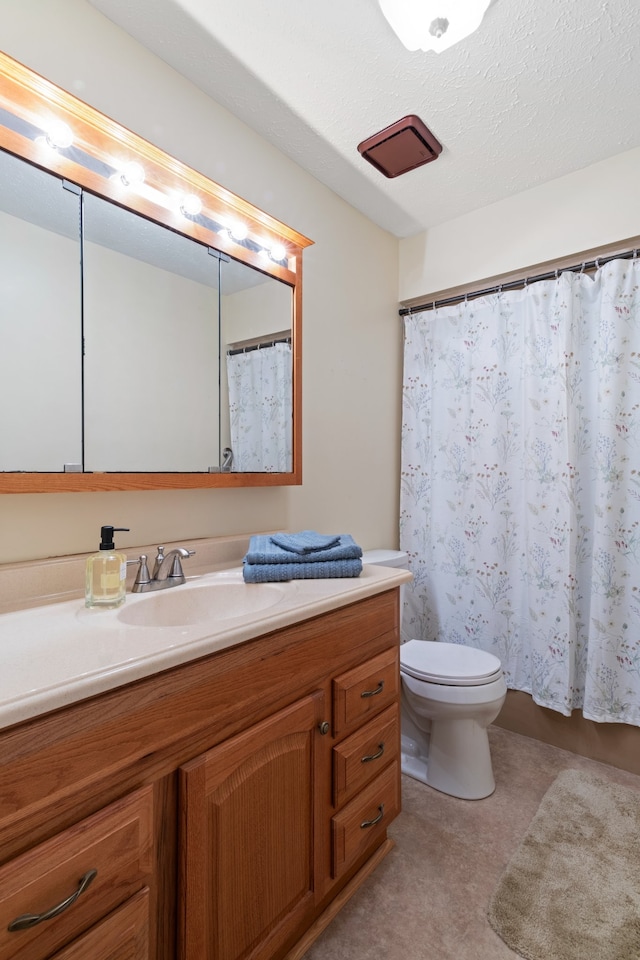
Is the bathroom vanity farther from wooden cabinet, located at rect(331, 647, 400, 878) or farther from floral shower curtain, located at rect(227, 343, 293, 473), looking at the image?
floral shower curtain, located at rect(227, 343, 293, 473)

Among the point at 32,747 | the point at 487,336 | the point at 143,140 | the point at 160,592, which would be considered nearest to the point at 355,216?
the point at 487,336

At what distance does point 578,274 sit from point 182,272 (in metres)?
1.59

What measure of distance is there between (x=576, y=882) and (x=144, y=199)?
2312 millimetres

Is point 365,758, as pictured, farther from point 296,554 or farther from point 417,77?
point 417,77

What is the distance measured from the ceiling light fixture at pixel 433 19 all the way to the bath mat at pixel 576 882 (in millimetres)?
2356

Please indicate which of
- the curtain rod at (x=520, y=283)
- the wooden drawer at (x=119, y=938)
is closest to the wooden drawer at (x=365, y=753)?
the wooden drawer at (x=119, y=938)

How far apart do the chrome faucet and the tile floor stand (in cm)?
97

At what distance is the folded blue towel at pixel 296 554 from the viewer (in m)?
1.33

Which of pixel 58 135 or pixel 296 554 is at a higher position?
pixel 58 135

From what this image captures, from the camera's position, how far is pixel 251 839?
0.97 m

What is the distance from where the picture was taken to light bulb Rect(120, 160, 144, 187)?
1289 mm

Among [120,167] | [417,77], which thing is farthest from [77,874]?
[417,77]

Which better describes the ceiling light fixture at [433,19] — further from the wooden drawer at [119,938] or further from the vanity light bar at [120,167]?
the wooden drawer at [119,938]

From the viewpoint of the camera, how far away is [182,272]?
146cm
